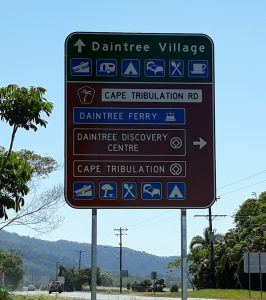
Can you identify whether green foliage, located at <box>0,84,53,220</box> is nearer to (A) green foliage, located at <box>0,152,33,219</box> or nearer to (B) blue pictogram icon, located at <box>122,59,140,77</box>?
(A) green foliage, located at <box>0,152,33,219</box>

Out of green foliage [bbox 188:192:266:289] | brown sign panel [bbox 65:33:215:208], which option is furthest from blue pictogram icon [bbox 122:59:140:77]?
green foliage [bbox 188:192:266:289]

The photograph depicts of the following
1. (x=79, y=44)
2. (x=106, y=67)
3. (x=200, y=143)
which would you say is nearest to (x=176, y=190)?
(x=200, y=143)

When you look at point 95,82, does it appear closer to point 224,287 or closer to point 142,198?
point 142,198

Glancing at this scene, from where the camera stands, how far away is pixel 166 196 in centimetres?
870

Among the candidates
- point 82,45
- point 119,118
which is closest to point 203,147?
point 119,118

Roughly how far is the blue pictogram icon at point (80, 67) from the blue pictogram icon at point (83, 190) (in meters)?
1.30

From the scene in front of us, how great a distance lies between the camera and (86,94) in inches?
348

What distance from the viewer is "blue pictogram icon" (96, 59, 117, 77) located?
29.1ft

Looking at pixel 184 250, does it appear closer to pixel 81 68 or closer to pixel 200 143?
pixel 200 143

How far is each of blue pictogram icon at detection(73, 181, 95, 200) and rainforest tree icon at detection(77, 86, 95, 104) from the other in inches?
38.2

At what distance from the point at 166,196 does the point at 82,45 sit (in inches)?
80.8

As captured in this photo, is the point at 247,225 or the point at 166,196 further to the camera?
the point at 247,225

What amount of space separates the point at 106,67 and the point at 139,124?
792mm

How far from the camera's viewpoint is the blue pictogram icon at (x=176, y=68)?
8.88 m
